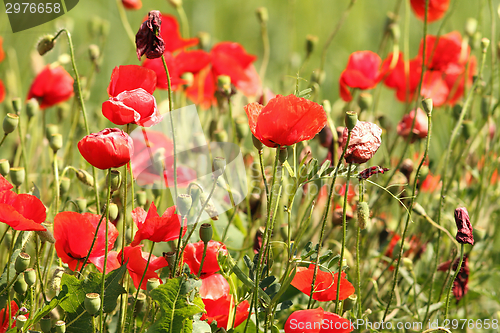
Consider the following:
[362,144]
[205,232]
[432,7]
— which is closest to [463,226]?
[362,144]

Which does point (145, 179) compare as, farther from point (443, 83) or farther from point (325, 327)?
point (443, 83)

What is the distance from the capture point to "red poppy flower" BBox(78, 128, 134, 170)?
0.48 meters

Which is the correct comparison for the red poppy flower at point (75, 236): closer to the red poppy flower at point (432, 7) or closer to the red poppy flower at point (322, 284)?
the red poppy flower at point (322, 284)

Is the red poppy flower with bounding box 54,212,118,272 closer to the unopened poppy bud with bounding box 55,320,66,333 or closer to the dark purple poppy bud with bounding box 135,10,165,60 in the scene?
the unopened poppy bud with bounding box 55,320,66,333

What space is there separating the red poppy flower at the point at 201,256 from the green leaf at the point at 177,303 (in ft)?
0.14

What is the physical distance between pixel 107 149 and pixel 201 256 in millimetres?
174

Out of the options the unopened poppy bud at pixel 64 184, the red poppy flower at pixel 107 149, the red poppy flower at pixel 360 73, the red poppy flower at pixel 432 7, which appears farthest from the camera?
the red poppy flower at pixel 432 7

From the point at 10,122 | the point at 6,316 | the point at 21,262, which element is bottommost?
the point at 6,316

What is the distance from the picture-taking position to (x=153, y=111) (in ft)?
1.79

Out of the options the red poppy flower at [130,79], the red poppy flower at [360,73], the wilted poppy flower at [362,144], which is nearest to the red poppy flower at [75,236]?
the red poppy flower at [130,79]

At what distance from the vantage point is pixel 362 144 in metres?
0.53

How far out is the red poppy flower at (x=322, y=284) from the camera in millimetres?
579

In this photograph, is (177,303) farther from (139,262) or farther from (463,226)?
(463,226)

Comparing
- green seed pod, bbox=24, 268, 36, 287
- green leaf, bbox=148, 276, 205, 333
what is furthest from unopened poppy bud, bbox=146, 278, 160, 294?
green seed pod, bbox=24, 268, 36, 287
